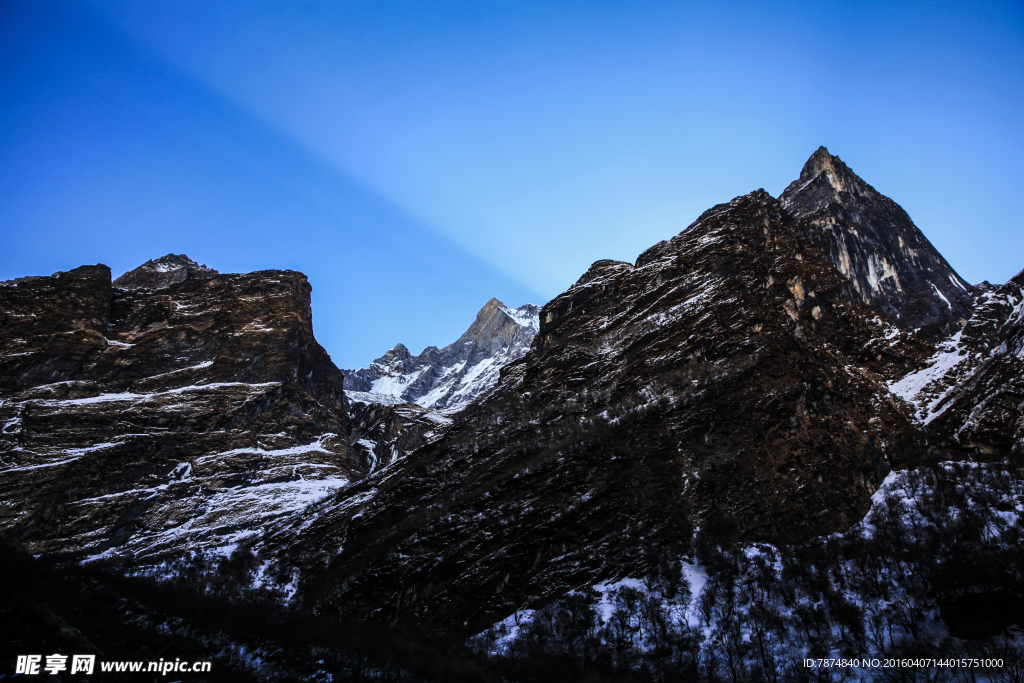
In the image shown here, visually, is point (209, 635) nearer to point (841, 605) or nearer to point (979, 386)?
point (841, 605)

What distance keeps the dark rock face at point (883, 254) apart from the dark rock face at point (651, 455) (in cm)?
1890

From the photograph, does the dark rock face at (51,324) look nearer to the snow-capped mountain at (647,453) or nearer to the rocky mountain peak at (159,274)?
the snow-capped mountain at (647,453)

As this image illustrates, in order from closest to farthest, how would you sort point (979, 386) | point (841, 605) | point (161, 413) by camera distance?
point (841, 605)
point (979, 386)
point (161, 413)

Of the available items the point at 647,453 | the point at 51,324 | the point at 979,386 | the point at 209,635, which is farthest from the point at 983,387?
the point at 51,324

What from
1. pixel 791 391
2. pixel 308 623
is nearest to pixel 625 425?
pixel 791 391

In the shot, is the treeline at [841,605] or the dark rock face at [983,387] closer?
the treeline at [841,605]

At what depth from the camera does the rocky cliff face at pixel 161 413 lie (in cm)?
7456

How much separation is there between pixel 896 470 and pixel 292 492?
73810 millimetres

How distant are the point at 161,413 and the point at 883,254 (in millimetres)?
113509

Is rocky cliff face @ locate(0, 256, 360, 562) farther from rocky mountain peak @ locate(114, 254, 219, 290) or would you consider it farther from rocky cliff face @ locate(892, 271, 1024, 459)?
rocky cliff face @ locate(892, 271, 1024, 459)

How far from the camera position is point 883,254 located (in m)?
78.8

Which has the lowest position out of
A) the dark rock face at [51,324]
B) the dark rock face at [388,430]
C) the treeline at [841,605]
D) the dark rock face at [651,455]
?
the treeline at [841,605]

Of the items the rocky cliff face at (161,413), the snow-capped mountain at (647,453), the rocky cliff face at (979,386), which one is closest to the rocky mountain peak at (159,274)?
the rocky cliff face at (161,413)

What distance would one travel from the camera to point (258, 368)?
344 feet
